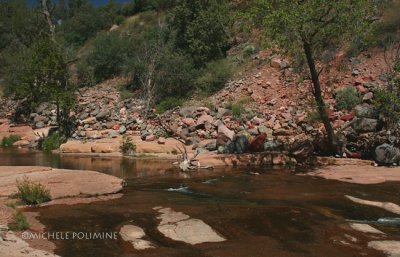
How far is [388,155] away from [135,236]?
34.0 ft

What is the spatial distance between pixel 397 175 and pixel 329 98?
809 centimetres

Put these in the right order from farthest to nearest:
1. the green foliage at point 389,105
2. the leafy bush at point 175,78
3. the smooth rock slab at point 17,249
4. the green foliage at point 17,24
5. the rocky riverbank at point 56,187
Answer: the green foliage at point 17,24 < the leafy bush at point 175,78 < the green foliage at point 389,105 < the rocky riverbank at point 56,187 < the smooth rock slab at point 17,249

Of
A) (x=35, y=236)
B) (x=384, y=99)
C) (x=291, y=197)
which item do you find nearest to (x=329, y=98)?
(x=384, y=99)

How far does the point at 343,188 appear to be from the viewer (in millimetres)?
12188

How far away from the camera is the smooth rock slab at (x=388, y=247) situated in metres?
7.15

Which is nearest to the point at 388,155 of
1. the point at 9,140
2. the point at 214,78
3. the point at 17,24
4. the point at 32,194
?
the point at 32,194

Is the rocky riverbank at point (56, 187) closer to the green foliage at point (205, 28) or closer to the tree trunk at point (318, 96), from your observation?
the tree trunk at point (318, 96)

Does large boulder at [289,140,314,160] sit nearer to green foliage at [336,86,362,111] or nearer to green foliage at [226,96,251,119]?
green foliage at [336,86,362,111]

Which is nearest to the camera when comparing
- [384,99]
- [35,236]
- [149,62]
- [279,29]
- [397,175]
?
[35,236]

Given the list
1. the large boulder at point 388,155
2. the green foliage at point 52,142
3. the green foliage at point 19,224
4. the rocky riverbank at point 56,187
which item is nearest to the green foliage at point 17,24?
the green foliage at point 52,142

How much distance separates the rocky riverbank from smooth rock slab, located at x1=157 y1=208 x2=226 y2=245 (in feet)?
6.92

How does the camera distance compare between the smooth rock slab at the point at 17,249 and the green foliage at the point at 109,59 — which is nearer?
the smooth rock slab at the point at 17,249

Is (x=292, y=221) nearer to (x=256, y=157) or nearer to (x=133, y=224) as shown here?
(x=133, y=224)

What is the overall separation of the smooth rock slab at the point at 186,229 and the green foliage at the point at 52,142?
51.0 feet
